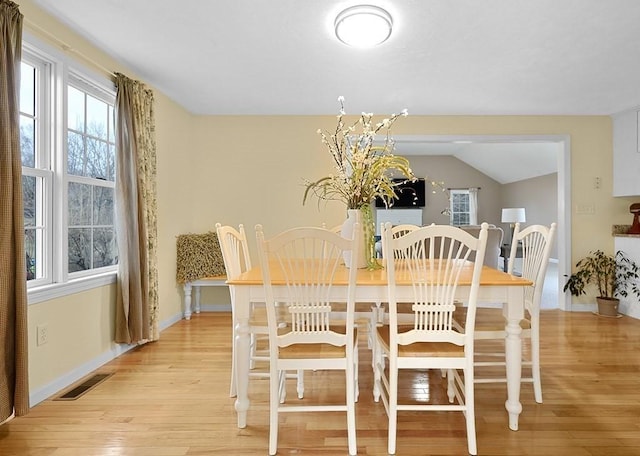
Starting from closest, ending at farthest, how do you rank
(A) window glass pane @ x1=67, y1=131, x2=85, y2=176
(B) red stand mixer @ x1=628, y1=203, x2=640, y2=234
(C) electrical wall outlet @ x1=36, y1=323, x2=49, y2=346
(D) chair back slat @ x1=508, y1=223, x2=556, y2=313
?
(D) chair back slat @ x1=508, y1=223, x2=556, y2=313, (C) electrical wall outlet @ x1=36, y1=323, x2=49, y2=346, (A) window glass pane @ x1=67, y1=131, x2=85, y2=176, (B) red stand mixer @ x1=628, y1=203, x2=640, y2=234

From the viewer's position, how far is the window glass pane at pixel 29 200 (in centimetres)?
248

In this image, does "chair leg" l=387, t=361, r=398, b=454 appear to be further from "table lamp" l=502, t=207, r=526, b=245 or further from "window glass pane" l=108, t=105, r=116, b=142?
"table lamp" l=502, t=207, r=526, b=245

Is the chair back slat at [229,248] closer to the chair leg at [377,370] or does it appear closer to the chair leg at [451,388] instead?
the chair leg at [377,370]

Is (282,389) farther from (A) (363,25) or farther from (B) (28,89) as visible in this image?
(B) (28,89)

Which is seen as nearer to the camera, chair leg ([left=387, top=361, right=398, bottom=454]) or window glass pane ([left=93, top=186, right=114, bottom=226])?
chair leg ([left=387, top=361, right=398, bottom=454])

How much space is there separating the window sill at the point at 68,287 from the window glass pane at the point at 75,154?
31.2 inches

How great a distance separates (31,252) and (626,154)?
5931 mm

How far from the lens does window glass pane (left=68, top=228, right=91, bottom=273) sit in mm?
2861

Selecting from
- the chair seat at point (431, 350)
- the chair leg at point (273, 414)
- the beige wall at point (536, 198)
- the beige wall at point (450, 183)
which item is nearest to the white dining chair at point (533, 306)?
the chair seat at point (431, 350)

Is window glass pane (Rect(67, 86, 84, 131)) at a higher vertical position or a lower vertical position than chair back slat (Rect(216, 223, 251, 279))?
higher

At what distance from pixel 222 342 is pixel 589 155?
4.77 meters

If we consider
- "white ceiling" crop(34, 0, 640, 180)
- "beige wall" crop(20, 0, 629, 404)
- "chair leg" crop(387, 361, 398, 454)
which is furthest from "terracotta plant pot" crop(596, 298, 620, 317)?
"chair leg" crop(387, 361, 398, 454)

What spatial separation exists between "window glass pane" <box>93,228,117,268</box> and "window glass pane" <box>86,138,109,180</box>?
45 centimetres

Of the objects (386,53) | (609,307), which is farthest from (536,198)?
(386,53)
